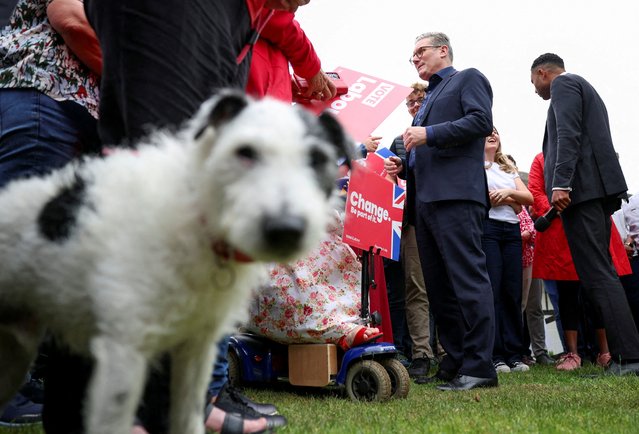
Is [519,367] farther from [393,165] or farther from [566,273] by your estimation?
[393,165]

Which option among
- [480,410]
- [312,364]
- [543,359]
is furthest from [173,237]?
[543,359]

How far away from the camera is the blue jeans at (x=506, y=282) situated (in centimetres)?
612

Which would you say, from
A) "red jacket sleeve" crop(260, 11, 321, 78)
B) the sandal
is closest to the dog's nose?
the sandal

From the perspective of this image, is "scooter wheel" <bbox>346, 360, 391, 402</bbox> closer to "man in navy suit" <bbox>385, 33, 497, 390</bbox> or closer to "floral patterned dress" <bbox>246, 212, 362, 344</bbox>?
"floral patterned dress" <bbox>246, 212, 362, 344</bbox>

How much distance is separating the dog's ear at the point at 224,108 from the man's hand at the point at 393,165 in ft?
13.1

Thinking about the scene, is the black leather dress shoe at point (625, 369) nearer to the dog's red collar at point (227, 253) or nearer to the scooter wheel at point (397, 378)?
the scooter wheel at point (397, 378)

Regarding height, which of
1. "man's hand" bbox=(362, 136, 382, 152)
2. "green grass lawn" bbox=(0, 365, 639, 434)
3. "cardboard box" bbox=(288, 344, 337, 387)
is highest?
"man's hand" bbox=(362, 136, 382, 152)

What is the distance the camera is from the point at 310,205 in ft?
4.16

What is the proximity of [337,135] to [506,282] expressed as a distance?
5270 millimetres

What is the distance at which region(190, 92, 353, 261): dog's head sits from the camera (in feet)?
4.02

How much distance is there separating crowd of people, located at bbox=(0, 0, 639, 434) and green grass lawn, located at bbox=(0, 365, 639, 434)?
0.94 ft

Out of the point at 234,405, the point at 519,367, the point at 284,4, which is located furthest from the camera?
the point at 519,367

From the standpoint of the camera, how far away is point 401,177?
5715 mm

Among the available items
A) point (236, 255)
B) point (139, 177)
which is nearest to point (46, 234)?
point (139, 177)
